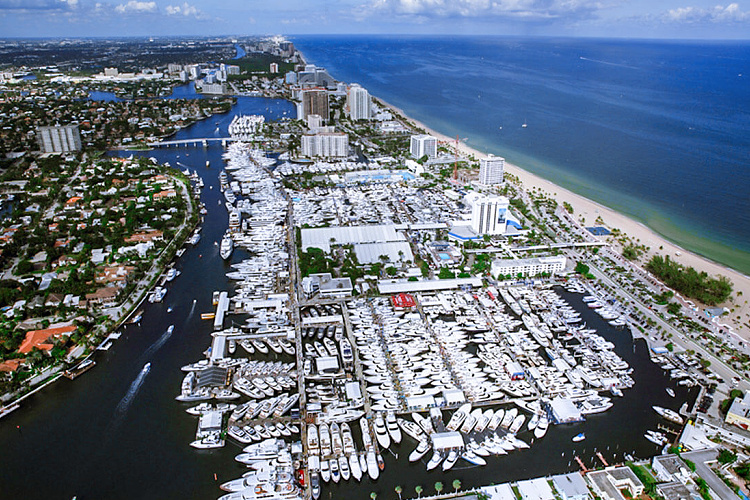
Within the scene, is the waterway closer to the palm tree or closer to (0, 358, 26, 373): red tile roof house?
the palm tree

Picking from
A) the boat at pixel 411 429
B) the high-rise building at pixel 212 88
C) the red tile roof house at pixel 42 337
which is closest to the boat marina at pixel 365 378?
the boat at pixel 411 429

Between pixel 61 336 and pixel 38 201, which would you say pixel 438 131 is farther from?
pixel 61 336

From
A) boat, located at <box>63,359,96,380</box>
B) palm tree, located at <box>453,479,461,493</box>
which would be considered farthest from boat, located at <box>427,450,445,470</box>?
boat, located at <box>63,359,96,380</box>

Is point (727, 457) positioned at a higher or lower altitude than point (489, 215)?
lower

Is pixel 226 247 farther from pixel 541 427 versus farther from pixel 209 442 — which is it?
pixel 541 427

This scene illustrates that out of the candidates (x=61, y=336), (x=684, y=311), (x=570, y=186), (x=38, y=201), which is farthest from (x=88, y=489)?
(x=570, y=186)

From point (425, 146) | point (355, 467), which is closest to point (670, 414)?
point (355, 467)
